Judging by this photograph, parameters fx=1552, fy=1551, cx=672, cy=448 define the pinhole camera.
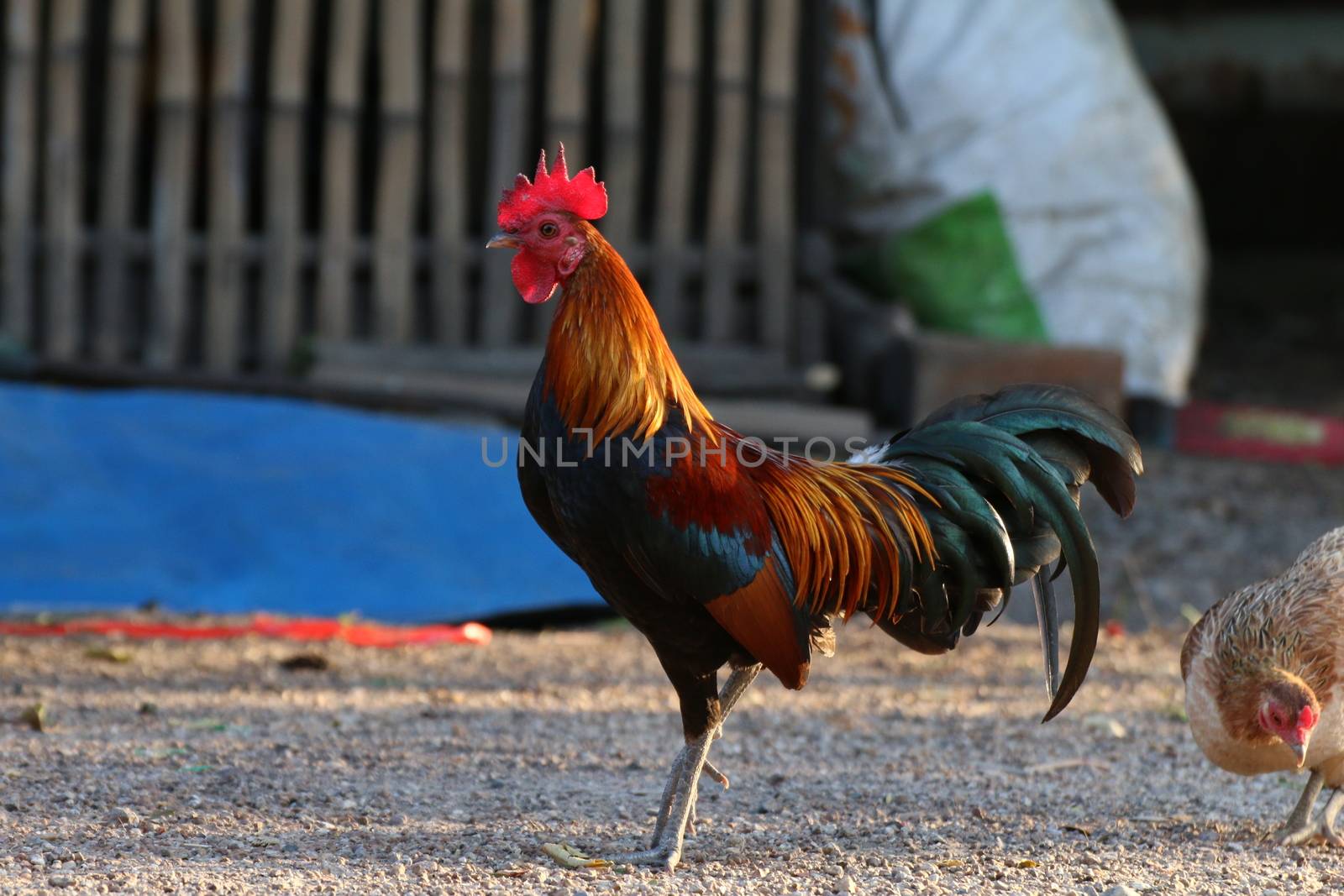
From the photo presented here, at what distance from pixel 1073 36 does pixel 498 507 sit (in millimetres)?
4991

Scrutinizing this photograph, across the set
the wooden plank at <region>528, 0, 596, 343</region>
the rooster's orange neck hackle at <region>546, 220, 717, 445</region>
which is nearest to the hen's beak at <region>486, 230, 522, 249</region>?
the rooster's orange neck hackle at <region>546, 220, 717, 445</region>

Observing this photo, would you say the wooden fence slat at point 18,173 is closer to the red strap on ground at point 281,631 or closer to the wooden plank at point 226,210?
the wooden plank at point 226,210

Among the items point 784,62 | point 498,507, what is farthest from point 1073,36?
point 498,507

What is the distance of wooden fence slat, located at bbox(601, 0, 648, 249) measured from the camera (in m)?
8.72

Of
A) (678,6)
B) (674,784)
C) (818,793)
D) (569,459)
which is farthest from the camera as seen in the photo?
(678,6)

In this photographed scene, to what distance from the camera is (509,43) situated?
8695 mm

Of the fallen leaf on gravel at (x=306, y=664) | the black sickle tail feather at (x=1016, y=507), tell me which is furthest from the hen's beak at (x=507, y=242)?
the fallen leaf on gravel at (x=306, y=664)

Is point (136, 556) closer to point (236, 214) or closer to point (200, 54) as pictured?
point (236, 214)

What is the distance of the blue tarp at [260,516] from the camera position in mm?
6367

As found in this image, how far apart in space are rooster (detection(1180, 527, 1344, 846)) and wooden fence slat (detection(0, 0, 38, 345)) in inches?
259

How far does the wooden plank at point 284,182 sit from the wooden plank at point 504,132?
3.44ft

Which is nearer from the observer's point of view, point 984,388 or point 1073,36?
point 984,388

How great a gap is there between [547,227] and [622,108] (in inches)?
203

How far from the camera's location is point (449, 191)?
8.70 metres
